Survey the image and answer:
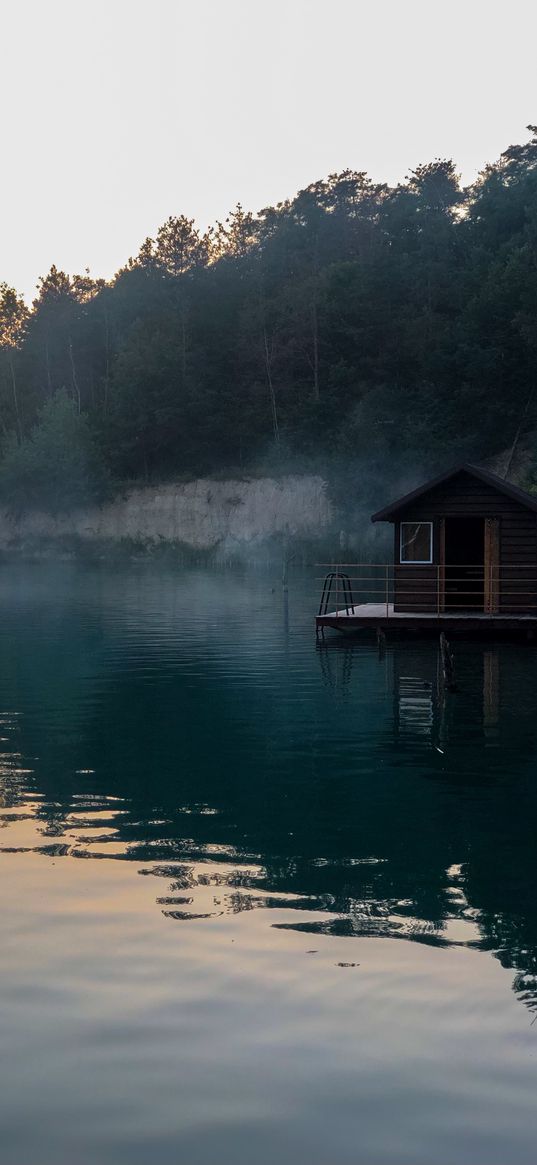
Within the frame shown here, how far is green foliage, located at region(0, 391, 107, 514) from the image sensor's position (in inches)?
4715

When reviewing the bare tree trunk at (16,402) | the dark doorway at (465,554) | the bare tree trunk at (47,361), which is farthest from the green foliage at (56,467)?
the dark doorway at (465,554)

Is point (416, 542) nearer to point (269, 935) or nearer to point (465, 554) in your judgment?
point (465, 554)

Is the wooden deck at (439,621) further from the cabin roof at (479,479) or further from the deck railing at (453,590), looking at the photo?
the cabin roof at (479,479)

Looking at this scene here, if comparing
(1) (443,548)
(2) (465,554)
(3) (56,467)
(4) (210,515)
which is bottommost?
(2) (465,554)

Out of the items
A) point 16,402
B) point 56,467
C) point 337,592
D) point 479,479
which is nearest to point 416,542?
point 479,479

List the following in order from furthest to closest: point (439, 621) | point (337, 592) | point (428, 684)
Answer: point (337, 592) → point (439, 621) → point (428, 684)

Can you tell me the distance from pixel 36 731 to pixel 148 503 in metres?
89.7

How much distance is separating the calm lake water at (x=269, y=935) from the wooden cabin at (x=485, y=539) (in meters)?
14.5

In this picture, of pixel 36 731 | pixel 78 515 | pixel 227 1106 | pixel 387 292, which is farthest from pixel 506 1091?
pixel 78 515

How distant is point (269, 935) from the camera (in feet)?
38.7

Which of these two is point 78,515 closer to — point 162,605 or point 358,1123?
point 162,605

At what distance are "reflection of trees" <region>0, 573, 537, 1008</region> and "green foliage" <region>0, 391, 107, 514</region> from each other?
84258 mm

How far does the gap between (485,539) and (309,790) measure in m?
24.6

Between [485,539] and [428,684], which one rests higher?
[485,539]
